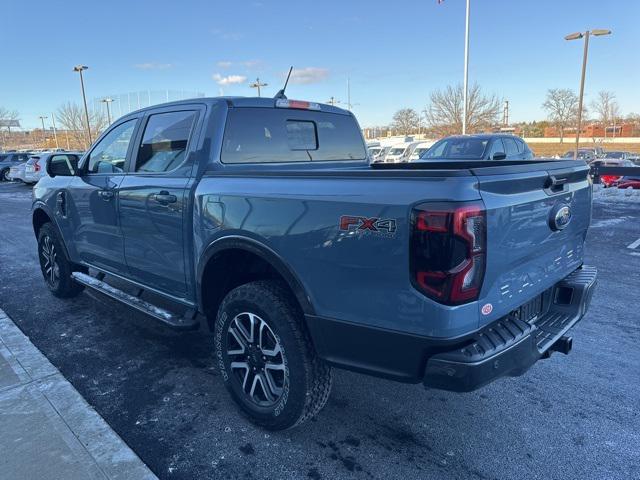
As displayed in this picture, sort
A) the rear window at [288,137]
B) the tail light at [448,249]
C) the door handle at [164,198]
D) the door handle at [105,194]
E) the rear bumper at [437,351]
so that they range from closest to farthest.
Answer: the tail light at [448,249] → the rear bumper at [437,351] → the door handle at [164,198] → the rear window at [288,137] → the door handle at [105,194]

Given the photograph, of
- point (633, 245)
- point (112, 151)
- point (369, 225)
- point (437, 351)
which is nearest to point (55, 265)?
point (112, 151)

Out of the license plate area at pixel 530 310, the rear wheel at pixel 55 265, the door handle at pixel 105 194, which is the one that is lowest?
the rear wheel at pixel 55 265

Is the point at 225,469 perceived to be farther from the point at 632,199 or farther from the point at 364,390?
the point at 632,199

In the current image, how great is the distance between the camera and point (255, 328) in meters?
2.79

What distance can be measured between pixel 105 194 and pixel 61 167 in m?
0.86

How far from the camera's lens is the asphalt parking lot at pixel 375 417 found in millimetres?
2502

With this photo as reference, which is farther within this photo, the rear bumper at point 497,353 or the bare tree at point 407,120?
the bare tree at point 407,120

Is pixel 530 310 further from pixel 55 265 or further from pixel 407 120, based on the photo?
pixel 407 120

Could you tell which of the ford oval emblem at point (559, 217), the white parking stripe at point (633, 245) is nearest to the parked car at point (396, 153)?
the white parking stripe at point (633, 245)

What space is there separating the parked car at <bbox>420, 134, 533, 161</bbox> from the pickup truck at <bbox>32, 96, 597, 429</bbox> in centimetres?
782

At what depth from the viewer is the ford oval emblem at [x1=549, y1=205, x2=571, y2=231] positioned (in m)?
2.54

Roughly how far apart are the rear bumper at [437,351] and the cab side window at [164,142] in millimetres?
1737

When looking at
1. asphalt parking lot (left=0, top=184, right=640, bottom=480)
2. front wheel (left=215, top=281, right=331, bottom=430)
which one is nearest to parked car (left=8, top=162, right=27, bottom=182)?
asphalt parking lot (left=0, top=184, right=640, bottom=480)

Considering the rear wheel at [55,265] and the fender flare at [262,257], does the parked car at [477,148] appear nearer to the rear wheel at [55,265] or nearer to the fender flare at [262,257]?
the rear wheel at [55,265]
